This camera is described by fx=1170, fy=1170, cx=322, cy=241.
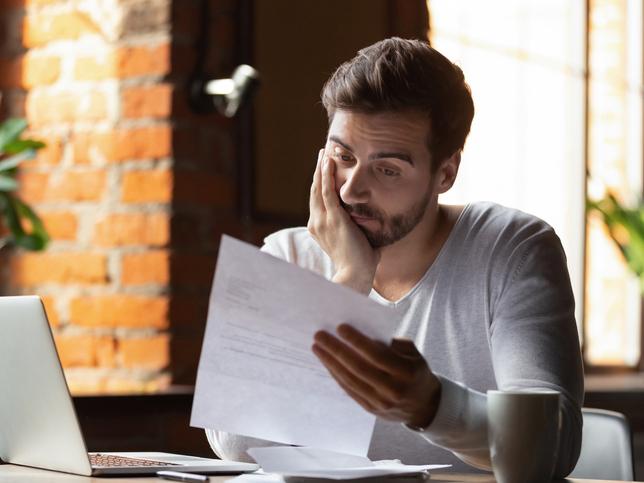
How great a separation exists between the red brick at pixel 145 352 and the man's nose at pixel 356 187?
0.77 metres

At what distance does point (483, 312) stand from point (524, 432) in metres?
0.55

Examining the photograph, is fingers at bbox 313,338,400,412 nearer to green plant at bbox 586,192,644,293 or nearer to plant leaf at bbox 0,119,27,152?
plant leaf at bbox 0,119,27,152

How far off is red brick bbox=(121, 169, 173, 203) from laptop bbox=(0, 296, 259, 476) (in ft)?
3.08

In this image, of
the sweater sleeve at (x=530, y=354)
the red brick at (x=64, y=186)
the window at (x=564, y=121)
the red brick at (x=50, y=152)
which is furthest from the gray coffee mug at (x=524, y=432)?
the window at (x=564, y=121)

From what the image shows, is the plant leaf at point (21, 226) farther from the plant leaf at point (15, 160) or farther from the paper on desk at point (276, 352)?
the paper on desk at point (276, 352)

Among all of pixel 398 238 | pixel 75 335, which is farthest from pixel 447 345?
pixel 75 335

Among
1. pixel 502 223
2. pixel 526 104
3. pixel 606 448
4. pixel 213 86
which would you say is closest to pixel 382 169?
pixel 502 223

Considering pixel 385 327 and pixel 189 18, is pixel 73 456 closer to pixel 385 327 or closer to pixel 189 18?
pixel 385 327

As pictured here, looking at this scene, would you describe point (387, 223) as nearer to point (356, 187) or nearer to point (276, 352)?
point (356, 187)

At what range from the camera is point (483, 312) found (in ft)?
6.03

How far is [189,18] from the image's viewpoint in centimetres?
246

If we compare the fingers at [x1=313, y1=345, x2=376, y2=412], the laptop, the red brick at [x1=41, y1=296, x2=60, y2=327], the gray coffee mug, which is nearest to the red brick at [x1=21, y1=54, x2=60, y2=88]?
the red brick at [x1=41, y1=296, x2=60, y2=327]

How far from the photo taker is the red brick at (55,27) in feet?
8.20

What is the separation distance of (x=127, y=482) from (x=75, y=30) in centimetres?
140
